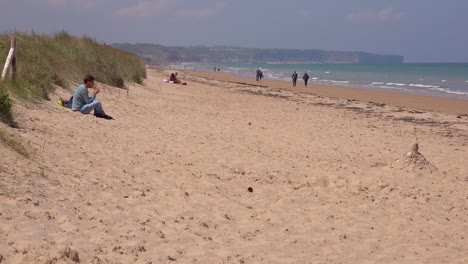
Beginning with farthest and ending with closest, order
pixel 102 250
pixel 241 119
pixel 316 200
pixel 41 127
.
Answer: pixel 241 119 < pixel 41 127 < pixel 316 200 < pixel 102 250

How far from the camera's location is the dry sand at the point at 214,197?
16.5ft

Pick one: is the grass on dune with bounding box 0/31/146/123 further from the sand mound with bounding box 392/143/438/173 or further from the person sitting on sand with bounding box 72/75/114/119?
the sand mound with bounding box 392/143/438/173

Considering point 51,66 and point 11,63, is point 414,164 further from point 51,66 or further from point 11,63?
point 51,66

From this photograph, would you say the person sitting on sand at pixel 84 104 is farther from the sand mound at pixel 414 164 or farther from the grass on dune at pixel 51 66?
the sand mound at pixel 414 164

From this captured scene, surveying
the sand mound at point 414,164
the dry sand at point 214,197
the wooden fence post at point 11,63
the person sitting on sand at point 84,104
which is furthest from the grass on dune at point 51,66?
the sand mound at point 414,164

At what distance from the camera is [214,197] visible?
696 centimetres

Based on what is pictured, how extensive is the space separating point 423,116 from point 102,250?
18.1 m

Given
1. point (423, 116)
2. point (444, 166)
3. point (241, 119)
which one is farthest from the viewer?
point (423, 116)

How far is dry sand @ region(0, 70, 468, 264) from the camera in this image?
5.02m

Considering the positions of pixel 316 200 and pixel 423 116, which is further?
pixel 423 116

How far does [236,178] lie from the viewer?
8.03m

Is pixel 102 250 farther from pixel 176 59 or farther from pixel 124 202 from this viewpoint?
pixel 176 59

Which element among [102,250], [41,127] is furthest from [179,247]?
[41,127]

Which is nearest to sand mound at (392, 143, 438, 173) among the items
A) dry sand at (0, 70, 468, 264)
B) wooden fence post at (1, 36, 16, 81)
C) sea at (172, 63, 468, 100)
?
dry sand at (0, 70, 468, 264)
